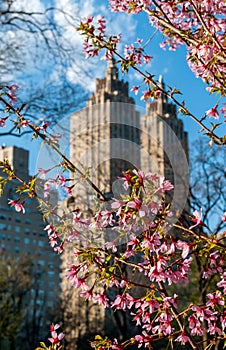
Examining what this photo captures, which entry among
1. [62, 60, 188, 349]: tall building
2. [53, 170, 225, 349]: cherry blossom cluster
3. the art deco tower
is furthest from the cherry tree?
the art deco tower

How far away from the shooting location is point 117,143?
3.96 metres

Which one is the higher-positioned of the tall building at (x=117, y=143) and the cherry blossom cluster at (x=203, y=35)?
the tall building at (x=117, y=143)

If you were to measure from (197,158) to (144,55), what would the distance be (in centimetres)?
909

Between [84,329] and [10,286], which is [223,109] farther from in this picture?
[84,329]

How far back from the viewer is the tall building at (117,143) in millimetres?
3921

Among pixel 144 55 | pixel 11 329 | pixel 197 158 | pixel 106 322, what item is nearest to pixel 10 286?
pixel 11 329

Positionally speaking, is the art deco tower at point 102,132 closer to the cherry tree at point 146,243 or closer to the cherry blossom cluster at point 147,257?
the cherry tree at point 146,243

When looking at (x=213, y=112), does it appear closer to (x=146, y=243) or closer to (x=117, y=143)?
(x=146, y=243)

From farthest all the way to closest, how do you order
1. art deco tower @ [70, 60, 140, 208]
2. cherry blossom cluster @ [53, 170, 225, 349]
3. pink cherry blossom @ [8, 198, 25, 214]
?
art deco tower @ [70, 60, 140, 208] → pink cherry blossom @ [8, 198, 25, 214] → cherry blossom cluster @ [53, 170, 225, 349]

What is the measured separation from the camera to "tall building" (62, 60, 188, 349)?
12.9ft

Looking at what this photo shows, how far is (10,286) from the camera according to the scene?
22.7m

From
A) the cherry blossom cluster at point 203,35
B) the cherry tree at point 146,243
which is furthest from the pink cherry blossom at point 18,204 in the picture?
the cherry blossom cluster at point 203,35

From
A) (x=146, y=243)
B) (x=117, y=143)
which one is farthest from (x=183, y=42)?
(x=146, y=243)

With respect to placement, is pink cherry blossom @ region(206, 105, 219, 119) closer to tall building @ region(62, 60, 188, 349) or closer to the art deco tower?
tall building @ region(62, 60, 188, 349)
